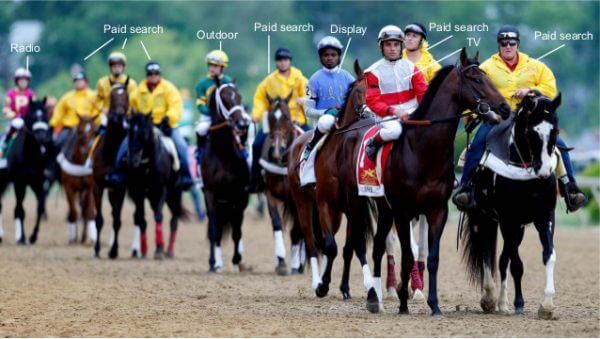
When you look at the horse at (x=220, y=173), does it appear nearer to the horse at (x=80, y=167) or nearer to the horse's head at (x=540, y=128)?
the horse at (x=80, y=167)

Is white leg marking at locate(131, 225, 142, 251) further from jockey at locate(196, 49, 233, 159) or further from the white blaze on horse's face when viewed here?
the white blaze on horse's face

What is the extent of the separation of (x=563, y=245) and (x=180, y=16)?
42624 millimetres

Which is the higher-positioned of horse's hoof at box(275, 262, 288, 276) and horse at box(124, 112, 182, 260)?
horse at box(124, 112, 182, 260)

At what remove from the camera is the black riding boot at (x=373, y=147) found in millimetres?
10784

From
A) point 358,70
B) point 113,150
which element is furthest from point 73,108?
point 358,70

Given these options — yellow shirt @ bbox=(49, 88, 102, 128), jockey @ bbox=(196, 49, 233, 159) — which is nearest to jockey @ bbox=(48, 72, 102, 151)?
yellow shirt @ bbox=(49, 88, 102, 128)

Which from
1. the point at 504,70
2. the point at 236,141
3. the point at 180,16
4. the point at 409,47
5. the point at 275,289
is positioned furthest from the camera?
the point at 180,16

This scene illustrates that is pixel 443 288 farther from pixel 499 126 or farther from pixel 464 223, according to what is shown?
pixel 499 126

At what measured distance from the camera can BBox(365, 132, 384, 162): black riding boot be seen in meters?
10.8

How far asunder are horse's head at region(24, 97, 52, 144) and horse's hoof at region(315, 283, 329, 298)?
8.72 meters

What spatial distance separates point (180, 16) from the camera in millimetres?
60812

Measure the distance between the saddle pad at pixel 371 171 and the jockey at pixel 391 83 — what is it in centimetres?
7

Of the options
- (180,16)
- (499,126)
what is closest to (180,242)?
(499,126)

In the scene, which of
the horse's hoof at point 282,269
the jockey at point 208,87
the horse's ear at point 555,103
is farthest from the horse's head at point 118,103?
the horse's ear at point 555,103
